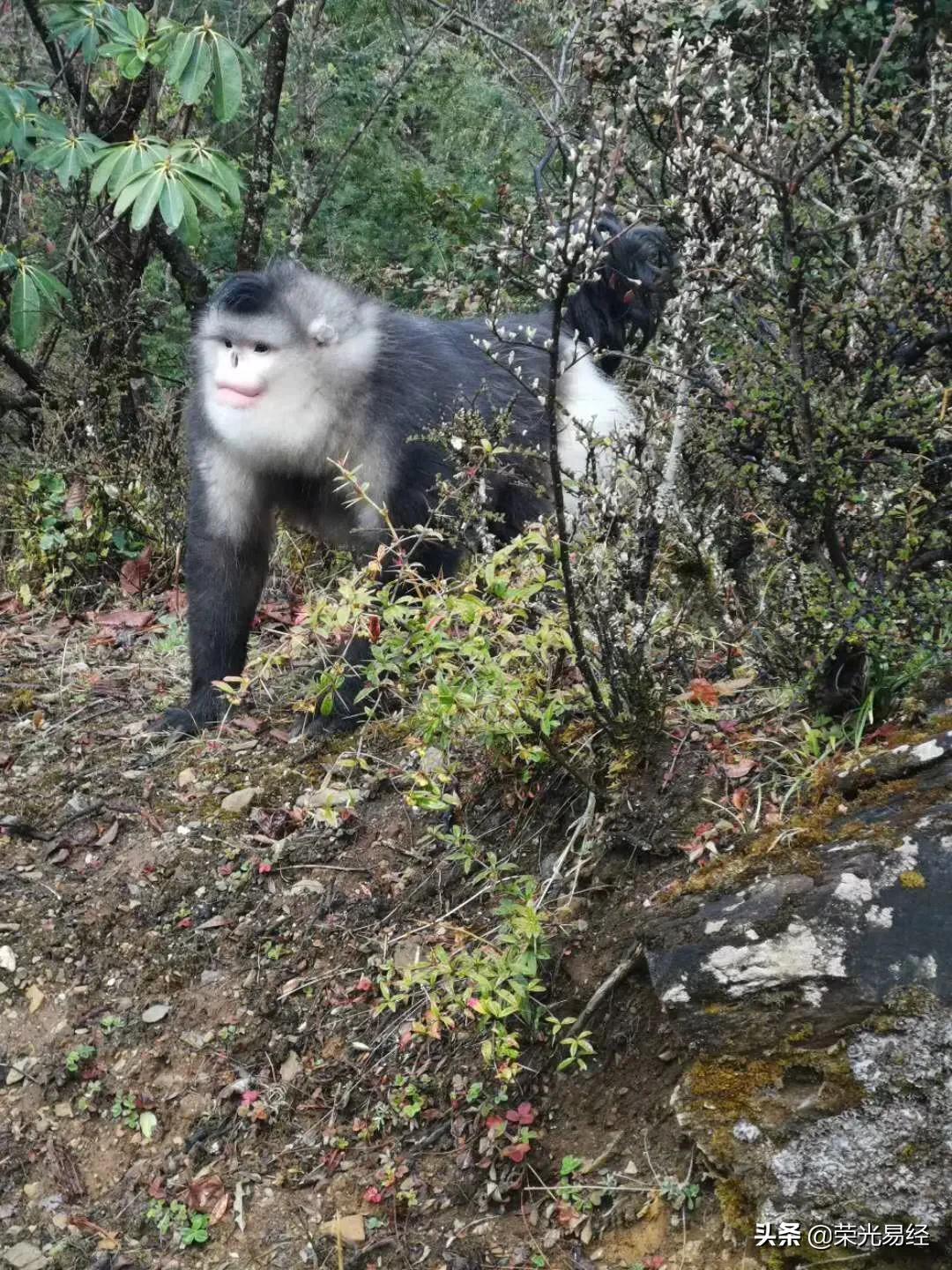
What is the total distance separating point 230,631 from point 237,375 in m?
0.88

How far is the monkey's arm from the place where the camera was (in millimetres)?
4004

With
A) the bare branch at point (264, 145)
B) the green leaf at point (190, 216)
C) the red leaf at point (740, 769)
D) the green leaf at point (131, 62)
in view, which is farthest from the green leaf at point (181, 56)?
the red leaf at point (740, 769)

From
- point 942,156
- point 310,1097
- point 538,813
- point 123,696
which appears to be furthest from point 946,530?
point 123,696

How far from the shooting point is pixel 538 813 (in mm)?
2910

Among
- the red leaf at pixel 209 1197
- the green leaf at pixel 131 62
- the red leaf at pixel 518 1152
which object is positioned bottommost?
the red leaf at pixel 209 1197

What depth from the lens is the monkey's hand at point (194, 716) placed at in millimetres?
4008

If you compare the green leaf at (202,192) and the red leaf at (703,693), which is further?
the green leaf at (202,192)

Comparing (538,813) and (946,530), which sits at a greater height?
(946,530)

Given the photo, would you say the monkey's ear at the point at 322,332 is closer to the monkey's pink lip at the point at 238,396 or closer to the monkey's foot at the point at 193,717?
the monkey's pink lip at the point at 238,396

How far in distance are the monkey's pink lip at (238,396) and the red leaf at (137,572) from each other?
71.0 inches

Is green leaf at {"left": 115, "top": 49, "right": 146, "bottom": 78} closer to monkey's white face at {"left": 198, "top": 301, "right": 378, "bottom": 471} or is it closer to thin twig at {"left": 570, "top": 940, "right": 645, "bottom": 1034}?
monkey's white face at {"left": 198, "top": 301, "right": 378, "bottom": 471}

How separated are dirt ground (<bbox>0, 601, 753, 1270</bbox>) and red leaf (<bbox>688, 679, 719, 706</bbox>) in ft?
0.79

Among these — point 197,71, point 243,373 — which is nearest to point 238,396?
point 243,373

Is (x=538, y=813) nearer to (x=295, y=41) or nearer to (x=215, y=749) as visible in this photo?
(x=215, y=749)
